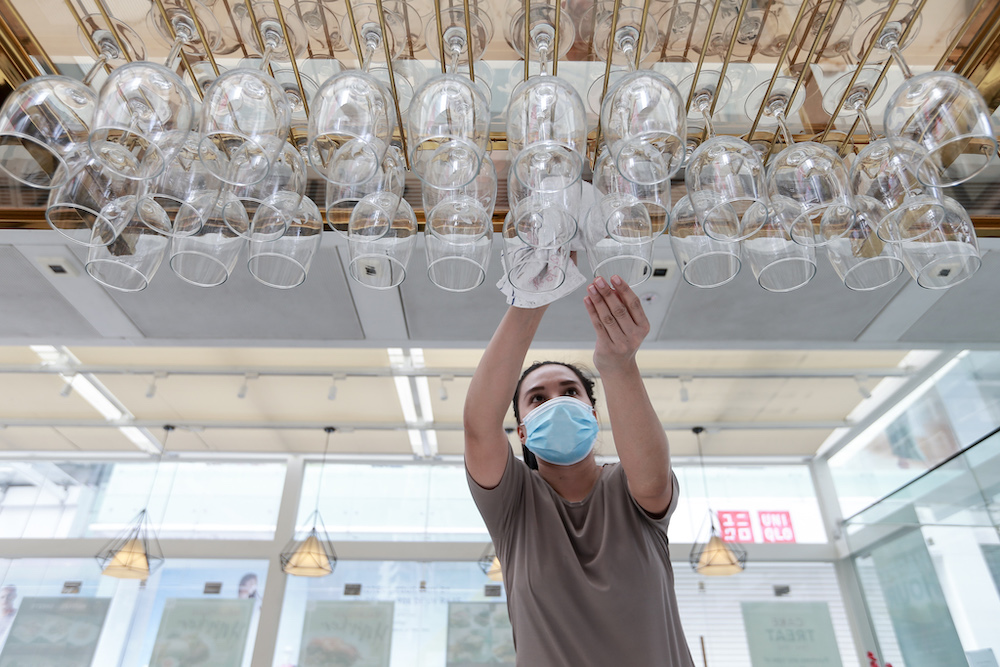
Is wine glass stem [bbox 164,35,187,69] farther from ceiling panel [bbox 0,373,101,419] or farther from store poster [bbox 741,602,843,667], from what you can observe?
store poster [bbox 741,602,843,667]

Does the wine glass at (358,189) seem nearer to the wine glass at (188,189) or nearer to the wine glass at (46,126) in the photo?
the wine glass at (188,189)

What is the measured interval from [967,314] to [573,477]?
2431 millimetres

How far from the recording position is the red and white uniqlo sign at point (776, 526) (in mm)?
6637

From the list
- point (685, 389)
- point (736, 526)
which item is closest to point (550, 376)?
point (685, 389)

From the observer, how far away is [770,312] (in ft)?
9.01

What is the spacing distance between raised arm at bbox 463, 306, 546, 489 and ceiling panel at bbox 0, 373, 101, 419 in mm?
5329

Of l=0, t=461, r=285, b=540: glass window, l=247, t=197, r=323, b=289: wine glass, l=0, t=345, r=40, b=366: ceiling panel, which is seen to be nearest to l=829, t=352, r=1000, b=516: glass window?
l=247, t=197, r=323, b=289: wine glass

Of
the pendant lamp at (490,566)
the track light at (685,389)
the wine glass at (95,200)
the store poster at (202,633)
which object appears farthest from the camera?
the store poster at (202,633)

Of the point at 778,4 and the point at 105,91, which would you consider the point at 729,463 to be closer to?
the point at 778,4

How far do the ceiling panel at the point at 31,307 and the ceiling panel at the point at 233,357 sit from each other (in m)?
1.87

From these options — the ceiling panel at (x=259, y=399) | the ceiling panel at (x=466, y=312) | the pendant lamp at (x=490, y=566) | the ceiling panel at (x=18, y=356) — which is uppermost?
the ceiling panel at (x=259, y=399)

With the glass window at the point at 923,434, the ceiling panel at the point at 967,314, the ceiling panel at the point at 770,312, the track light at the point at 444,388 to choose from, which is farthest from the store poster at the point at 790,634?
the ceiling panel at the point at 770,312

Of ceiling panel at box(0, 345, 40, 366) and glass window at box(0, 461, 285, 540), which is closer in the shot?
ceiling panel at box(0, 345, 40, 366)

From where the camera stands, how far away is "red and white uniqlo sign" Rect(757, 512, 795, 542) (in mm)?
6637
